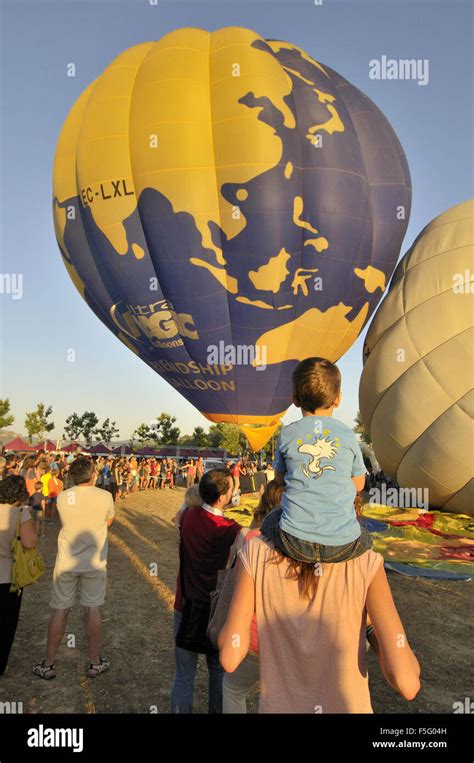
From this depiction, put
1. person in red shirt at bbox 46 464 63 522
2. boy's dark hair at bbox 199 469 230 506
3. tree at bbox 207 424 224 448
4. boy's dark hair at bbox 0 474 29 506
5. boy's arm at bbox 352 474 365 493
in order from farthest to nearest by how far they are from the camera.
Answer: tree at bbox 207 424 224 448 < person in red shirt at bbox 46 464 63 522 < boy's dark hair at bbox 0 474 29 506 < boy's dark hair at bbox 199 469 230 506 < boy's arm at bbox 352 474 365 493

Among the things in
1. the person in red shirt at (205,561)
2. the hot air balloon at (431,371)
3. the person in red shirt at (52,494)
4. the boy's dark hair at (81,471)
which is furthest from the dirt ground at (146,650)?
the hot air balloon at (431,371)

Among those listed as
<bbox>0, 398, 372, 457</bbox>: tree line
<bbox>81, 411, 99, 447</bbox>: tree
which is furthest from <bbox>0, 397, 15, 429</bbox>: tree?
<bbox>81, 411, 99, 447</bbox>: tree

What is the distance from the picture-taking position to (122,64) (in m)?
13.2

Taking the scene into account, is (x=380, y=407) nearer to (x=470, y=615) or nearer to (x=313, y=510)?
(x=470, y=615)

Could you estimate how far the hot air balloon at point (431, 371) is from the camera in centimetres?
1018

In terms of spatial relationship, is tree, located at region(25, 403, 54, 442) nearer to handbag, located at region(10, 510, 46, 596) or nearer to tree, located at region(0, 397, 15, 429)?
tree, located at region(0, 397, 15, 429)

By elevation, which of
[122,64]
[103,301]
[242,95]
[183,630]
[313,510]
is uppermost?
[122,64]

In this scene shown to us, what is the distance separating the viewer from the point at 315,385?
1692 mm

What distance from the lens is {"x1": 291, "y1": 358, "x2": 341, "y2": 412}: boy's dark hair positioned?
5.56ft

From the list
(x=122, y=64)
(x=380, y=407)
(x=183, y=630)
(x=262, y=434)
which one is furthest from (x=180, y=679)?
(x=122, y=64)

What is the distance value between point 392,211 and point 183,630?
1268 cm

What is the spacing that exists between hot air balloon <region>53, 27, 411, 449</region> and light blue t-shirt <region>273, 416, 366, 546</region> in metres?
10.5

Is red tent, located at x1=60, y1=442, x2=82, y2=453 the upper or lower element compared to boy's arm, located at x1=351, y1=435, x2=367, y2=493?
lower

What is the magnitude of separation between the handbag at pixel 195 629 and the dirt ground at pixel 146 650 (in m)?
1.02
